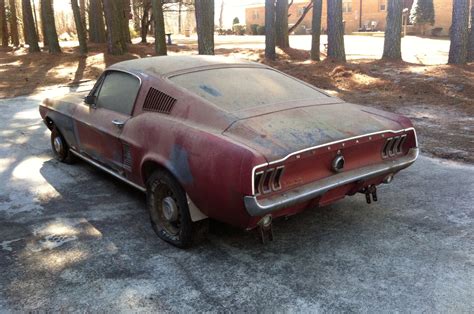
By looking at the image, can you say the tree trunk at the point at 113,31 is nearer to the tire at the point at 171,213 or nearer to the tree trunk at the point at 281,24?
the tree trunk at the point at 281,24

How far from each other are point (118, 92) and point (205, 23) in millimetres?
7687

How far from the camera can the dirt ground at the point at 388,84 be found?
7.29m

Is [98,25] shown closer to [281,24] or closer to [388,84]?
[281,24]

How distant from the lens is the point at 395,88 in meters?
10.8

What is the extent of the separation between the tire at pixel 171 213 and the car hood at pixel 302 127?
64 centimetres

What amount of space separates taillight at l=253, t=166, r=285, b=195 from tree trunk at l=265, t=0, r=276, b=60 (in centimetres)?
1384

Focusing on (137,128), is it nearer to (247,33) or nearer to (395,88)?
(395,88)

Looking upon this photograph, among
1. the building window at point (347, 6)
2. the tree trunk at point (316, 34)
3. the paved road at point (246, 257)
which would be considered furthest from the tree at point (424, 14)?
the paved road at point (246, 257)

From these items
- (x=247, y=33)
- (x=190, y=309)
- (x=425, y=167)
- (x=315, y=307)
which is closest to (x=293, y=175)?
(x=315, y=307)

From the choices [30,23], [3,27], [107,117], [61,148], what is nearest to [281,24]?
[30,23]

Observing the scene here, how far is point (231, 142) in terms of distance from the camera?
335 cm

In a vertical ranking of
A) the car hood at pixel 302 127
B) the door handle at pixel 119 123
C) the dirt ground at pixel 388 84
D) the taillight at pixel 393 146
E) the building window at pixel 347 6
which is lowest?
the dirt ground at pixel 388 84

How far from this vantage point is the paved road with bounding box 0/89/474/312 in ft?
10.3

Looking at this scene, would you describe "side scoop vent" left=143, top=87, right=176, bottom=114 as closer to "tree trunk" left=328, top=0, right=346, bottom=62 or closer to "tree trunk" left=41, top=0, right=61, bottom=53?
"tree trunk" left=328, top=0, right=346, bottom=62
